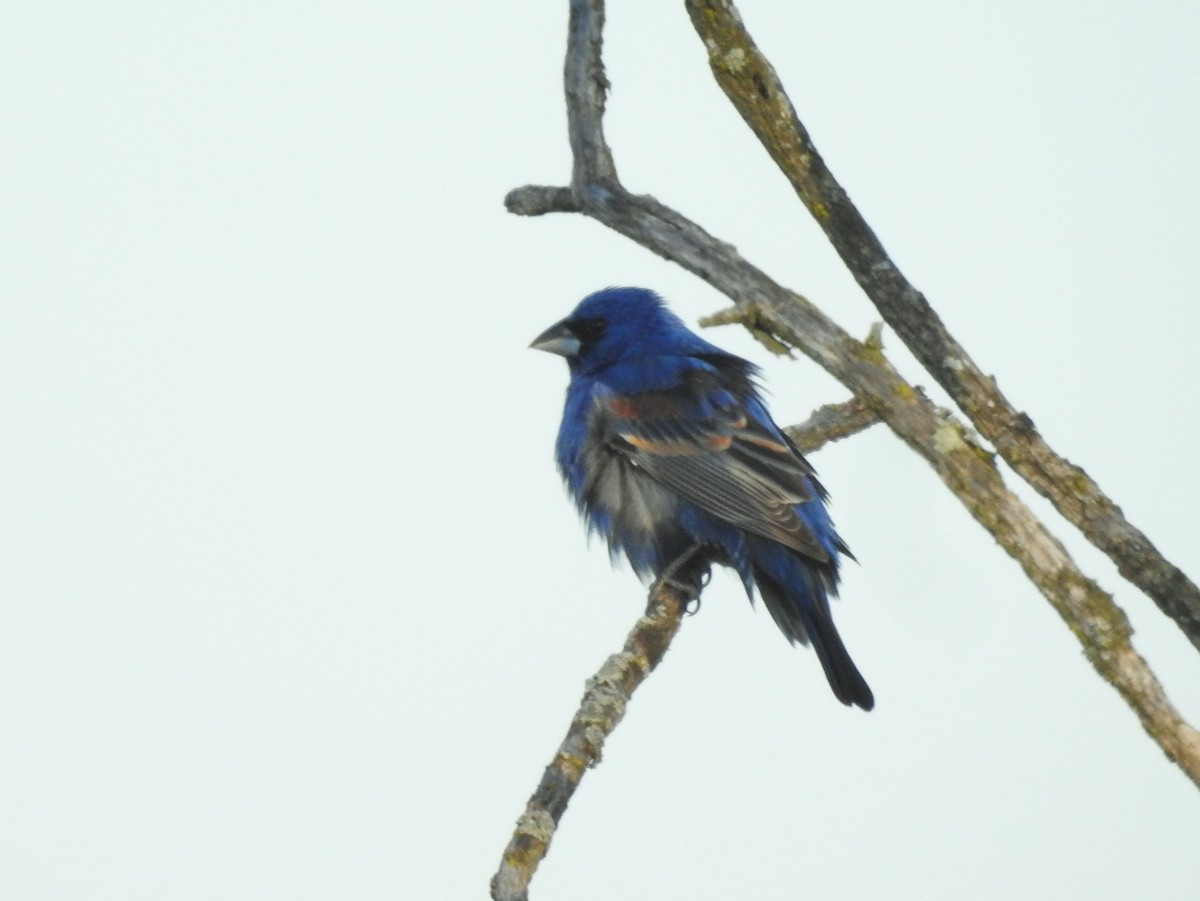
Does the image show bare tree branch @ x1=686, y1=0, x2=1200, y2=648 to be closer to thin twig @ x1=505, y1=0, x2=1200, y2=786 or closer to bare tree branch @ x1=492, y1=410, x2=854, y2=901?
thin twig @ x1=505, y1=0, x2=1200, y2=786

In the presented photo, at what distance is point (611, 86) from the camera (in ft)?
16.5

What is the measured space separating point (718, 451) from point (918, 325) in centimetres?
222

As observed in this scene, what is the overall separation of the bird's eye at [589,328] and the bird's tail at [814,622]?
1.44 meters

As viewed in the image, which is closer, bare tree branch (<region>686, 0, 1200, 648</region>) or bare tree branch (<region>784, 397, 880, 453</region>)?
bare tree branch (<region>686, 0, 1200, 648</region>)

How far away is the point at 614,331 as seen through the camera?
6.92 metres

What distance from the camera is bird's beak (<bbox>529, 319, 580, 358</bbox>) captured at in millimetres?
7004

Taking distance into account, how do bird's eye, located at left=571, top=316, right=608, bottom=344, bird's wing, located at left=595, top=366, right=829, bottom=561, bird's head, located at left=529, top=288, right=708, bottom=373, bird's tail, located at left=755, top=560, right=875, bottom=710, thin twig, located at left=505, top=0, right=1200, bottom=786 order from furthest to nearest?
bird's eye, located at left=571, top=316, right=608, bottom=344
bird's head, located at left=529, top=288, right=708, bottom=373
bird's wing, located at left=595, top=366, right=829, bottom=561
bird's tail, located at left=755, top=560, right=875, bottom=710
thin twig, located at left=505, top=0, right=1200, bottom=786

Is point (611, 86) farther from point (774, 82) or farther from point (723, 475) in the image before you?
point (723, 475)

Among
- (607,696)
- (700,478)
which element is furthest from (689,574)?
(607,696)

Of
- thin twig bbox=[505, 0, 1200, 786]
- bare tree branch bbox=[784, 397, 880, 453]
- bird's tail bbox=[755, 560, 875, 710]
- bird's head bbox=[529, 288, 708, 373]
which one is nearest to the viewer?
thin twig bbox=[505, 0, 1200, 786]

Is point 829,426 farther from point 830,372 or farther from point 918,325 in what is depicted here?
point 918,325

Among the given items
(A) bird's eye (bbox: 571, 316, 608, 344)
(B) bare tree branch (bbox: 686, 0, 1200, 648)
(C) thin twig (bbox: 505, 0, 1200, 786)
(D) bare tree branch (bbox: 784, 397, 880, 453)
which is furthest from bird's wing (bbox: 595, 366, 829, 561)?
(B) bare tree branch (bbox: 686, 0, 1200, 648)

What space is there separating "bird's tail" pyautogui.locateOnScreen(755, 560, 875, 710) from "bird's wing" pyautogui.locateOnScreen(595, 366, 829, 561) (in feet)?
0.51

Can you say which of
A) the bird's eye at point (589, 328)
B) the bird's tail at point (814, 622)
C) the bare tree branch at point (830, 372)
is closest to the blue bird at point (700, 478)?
the bird's tail at point (814, 622)
